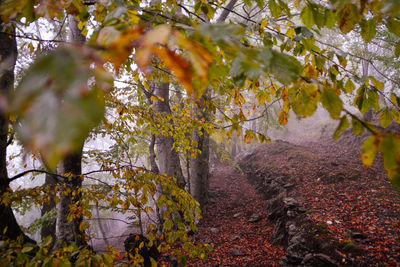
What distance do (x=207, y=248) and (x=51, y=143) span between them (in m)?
2.32

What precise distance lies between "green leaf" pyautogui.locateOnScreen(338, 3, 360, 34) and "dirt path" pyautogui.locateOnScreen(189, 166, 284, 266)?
432cm

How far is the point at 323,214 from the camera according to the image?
4562mm

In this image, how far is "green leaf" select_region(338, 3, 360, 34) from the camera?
3.43ft

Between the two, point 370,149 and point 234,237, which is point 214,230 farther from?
point 370,149

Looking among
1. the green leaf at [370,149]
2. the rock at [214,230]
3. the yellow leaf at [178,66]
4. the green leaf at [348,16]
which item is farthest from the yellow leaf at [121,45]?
the rock at [214,230]

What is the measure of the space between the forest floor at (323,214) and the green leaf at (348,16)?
348 cm

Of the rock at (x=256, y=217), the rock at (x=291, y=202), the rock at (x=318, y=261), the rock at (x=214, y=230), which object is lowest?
the rock at (x=214, y=230)

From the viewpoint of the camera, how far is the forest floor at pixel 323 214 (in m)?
3.44

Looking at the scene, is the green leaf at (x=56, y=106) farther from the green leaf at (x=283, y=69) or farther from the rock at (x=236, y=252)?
the rock at (x=236, y=252)

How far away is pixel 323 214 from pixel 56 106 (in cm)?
544

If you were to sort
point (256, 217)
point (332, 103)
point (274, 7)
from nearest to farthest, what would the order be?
1. point (332, 103)
2. point (274, 7)
3. point (256, 217)

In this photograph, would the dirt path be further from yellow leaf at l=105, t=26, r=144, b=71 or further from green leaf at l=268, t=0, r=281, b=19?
yellow leaf at l=105, t=26, r=144, b=71

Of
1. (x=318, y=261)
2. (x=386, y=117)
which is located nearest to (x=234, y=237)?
(x=318, y=261)

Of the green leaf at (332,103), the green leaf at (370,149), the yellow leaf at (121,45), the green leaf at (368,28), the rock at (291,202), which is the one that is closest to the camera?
the yellow leaf at (121,45)
